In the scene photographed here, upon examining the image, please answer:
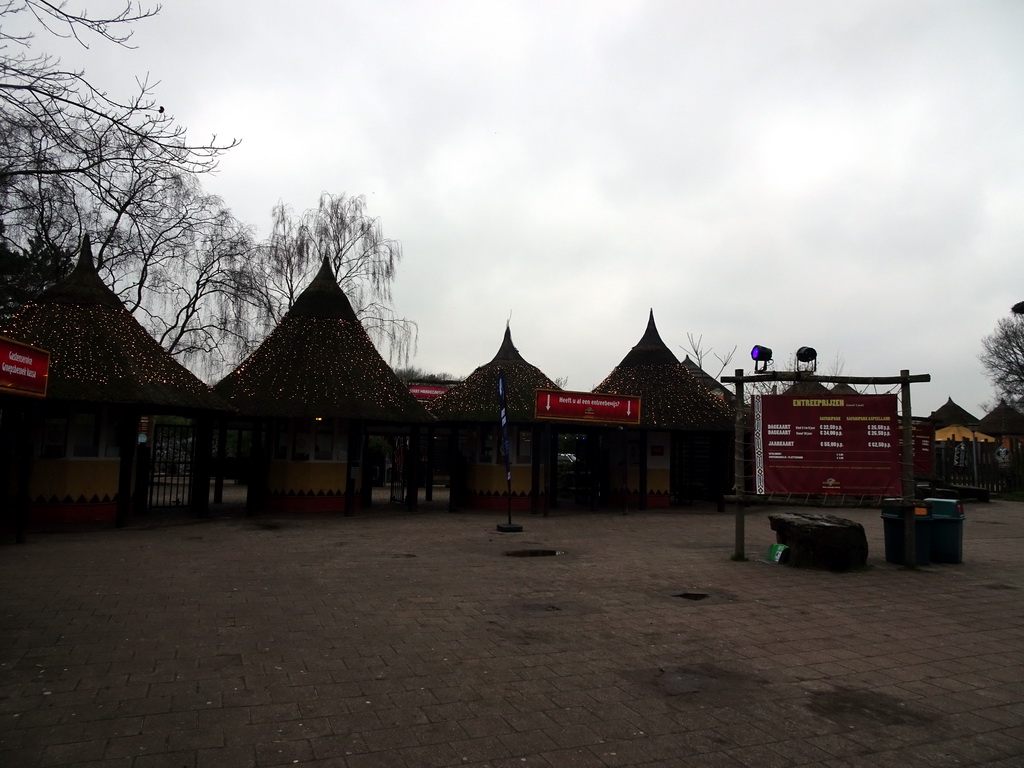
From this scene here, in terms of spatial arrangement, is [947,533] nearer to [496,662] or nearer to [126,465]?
[496,662]

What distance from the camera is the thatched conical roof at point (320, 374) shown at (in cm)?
1753

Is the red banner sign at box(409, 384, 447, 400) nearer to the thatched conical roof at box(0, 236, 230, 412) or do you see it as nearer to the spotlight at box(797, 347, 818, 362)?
the thatched conical roof at box(0, 236, 230, 412)

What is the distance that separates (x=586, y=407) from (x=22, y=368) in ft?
41.6

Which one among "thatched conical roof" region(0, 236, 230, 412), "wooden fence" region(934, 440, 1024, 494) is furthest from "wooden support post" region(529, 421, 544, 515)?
"wooden fence" region(934, 440, 1024, 494)

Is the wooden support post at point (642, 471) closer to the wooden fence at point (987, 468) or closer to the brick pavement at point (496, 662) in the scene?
the brick pavement at point (496, 662)

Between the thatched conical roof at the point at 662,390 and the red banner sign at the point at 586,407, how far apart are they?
1643 mm

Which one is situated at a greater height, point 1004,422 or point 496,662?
point 1004,422

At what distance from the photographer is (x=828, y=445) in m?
11.9

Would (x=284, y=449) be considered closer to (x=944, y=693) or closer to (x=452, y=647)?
(x=452, y=647)

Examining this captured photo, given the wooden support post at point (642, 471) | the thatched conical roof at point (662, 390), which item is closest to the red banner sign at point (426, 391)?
the thatched conical roof at point (662, 390)

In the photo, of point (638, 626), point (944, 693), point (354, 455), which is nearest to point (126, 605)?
point (638, 626)

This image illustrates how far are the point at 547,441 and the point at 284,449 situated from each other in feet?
23.7

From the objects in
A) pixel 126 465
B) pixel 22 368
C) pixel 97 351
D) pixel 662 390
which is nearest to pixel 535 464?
pixel 662 390

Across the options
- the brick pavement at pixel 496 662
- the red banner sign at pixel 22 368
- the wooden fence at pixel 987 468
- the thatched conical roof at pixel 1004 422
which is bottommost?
the brick pavement at pixel 496 662
